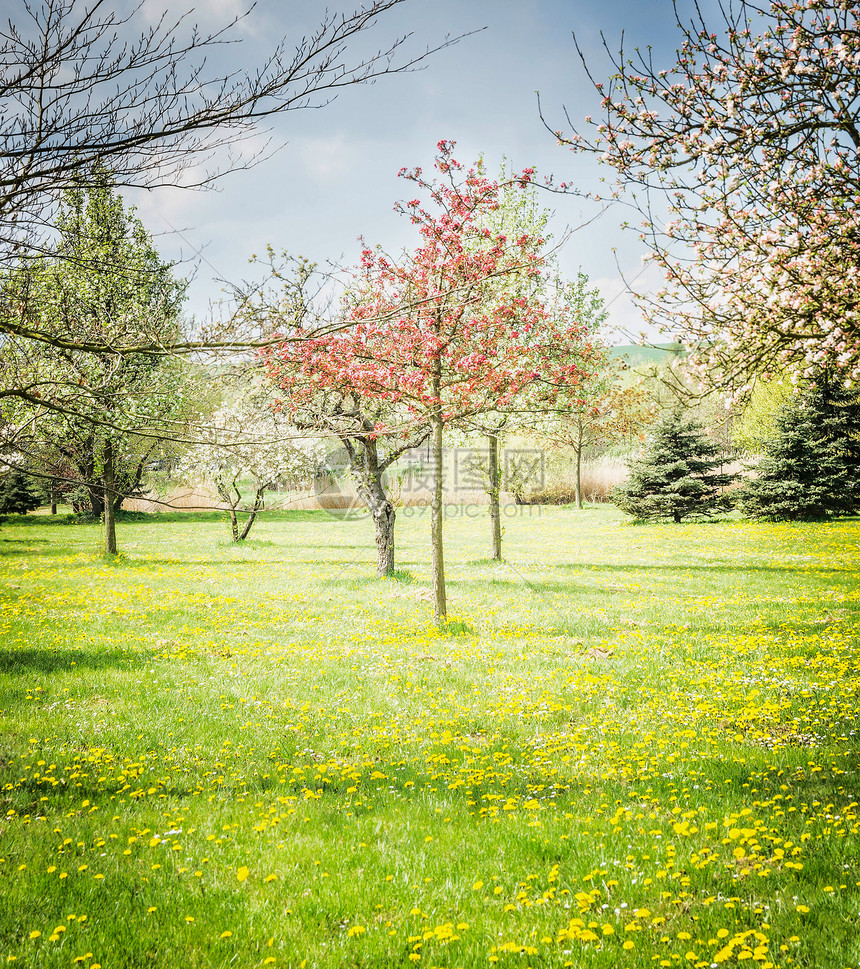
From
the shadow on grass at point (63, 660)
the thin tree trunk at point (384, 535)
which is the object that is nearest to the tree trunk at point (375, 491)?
the thin tree trunk at point (384, 535)

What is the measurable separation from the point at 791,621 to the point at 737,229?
7242mm

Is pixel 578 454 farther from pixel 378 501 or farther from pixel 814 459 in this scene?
pixel 378 501

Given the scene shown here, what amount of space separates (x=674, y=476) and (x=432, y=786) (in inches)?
1275

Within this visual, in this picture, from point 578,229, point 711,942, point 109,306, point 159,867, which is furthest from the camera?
point 578,229

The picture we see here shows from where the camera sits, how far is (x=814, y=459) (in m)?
27.7

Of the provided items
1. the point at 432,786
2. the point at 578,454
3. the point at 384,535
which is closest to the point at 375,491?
the point at 384,535

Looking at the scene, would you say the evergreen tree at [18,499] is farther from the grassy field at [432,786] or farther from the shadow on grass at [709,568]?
the shadow on grass at [709,568]

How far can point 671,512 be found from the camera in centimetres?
3350

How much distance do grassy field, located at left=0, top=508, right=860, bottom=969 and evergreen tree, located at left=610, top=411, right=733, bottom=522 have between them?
70.8ft

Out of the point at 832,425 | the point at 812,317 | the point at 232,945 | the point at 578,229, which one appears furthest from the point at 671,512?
the point at 232,945

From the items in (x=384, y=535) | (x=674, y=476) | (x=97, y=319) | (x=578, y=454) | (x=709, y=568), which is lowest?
(x=709, y=568)

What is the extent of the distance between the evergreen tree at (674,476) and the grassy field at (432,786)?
2158 cm

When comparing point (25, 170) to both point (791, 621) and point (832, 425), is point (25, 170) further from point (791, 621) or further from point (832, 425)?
point (832, 425)

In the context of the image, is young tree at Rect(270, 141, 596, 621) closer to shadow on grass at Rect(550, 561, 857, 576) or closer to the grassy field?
the grassy field
